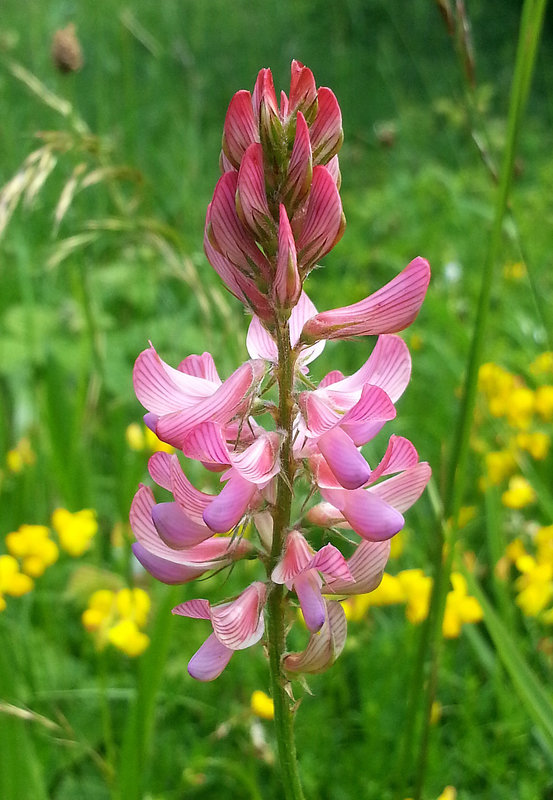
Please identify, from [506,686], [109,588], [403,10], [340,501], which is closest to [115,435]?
[109,588]

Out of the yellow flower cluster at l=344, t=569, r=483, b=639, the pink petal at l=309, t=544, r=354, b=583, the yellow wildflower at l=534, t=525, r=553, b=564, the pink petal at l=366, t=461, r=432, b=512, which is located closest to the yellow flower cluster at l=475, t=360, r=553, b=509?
the yellow wildflower at l=534, t=525, r=553, b=564

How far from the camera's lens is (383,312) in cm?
83

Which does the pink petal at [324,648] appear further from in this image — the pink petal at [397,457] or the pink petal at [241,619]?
the pink petal at [397,457]

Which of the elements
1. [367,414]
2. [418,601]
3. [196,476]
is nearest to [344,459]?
[367,414]

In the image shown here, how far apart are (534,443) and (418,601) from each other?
85 cm

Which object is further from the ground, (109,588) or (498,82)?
(498,82)

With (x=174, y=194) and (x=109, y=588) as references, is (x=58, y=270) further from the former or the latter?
(x=109, y=588)

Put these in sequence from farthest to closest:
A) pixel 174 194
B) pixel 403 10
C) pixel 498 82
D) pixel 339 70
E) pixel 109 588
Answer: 1. pixel 403 10
2. pixel 498 82
3. pixel 174 194
4. pixel 339 70
5. pixel 109 588

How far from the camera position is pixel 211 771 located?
5.80 ft

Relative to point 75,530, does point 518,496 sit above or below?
below

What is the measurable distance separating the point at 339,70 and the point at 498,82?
3923 mm

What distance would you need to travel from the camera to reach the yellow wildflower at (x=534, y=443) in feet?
7.72

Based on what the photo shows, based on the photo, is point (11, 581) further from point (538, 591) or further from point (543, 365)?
point (543, 365)

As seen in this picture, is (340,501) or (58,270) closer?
(340,501)
